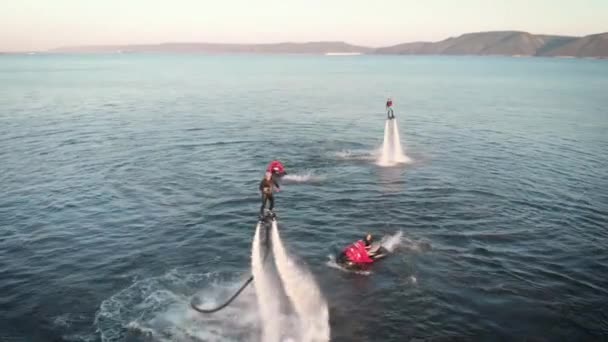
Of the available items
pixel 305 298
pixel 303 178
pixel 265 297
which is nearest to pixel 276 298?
pixel 265 297

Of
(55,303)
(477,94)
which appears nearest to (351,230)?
(55,303)

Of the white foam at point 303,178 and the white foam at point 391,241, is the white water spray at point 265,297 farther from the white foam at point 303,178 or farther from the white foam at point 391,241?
the white foam at point 303,178

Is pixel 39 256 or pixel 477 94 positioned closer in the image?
pixel 39 256

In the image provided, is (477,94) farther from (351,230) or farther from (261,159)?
(351,230)

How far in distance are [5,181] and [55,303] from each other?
88.6ft

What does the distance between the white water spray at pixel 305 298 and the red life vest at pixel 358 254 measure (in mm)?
2770

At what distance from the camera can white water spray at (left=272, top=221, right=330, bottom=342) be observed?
22.6 m

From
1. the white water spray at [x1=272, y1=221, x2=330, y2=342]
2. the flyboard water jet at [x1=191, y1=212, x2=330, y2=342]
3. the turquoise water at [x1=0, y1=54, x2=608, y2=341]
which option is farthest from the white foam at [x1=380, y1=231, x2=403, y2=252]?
the flyboard water jet at [x1=191, y1=212, x2=330, y2=342]

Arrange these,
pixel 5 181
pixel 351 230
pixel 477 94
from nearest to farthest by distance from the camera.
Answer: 1. pixel 351 230
2. pixel 5 181
3. pixel 477 94

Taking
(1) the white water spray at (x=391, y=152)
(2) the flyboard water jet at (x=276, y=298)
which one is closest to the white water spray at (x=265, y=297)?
(2) the flyboard water jet at (x=276, y=298)

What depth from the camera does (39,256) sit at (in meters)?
31.2

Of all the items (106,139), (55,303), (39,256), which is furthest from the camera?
(106,139)

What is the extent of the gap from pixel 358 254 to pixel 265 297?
24.7 feet

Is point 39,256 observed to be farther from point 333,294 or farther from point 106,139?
point 106,139
